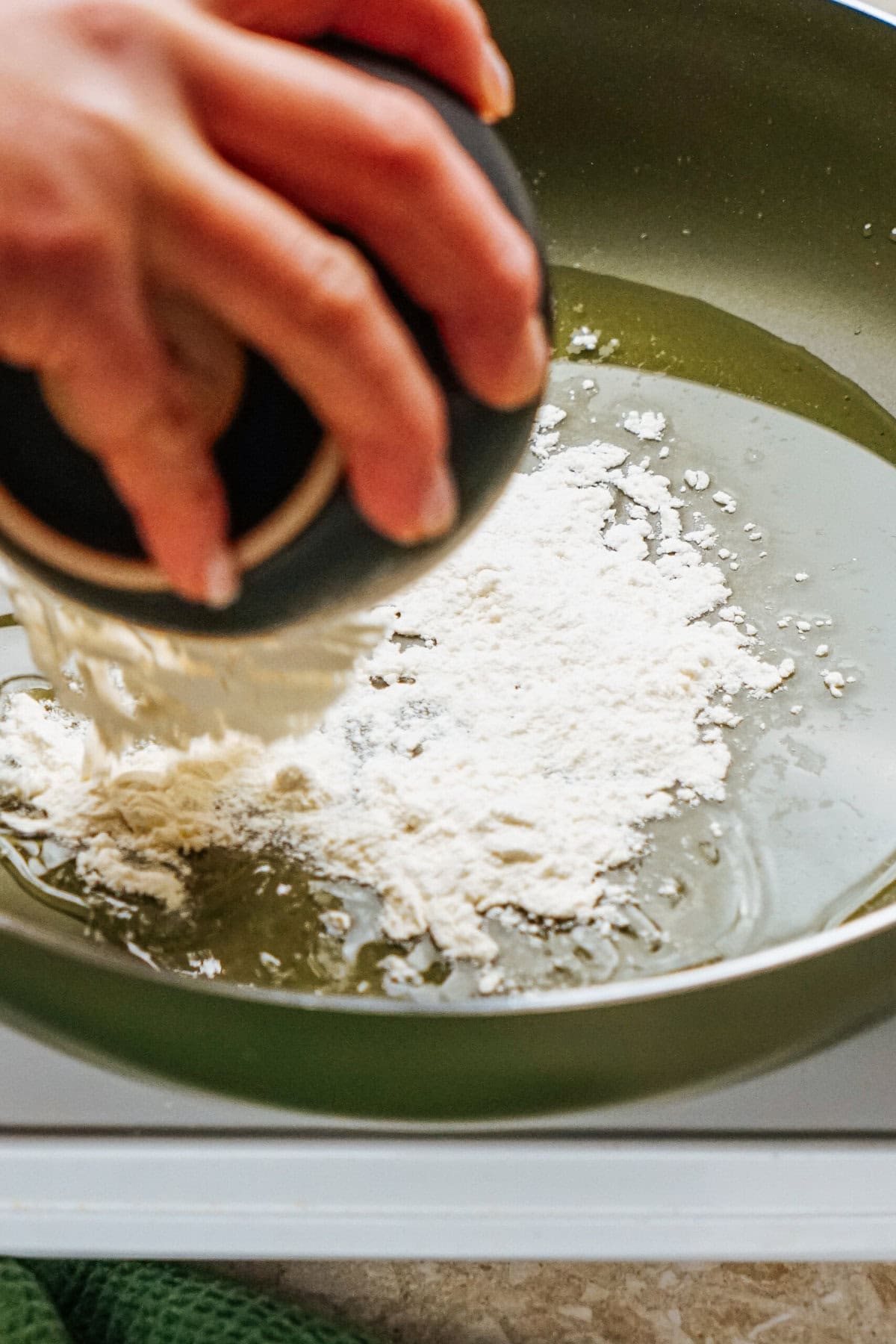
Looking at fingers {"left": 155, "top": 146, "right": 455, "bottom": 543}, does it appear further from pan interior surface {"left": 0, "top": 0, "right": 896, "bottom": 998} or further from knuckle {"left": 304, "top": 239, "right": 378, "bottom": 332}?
pan interior surface {"left": 0, "top": 0, "right": 896, "bottom": 998}

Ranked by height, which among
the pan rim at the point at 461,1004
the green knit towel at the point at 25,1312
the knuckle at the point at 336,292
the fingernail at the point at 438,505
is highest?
the knuckle at the point at 336,292

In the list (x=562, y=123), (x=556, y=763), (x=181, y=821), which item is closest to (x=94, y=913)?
(x=181, y=821)

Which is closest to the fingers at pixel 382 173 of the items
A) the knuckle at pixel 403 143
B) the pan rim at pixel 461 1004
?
the knuckle at pixel 403 143

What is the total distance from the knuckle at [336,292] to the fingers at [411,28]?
0.08 metres

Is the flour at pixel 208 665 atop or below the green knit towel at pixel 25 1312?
atop

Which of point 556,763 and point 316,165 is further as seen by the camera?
point 556,763

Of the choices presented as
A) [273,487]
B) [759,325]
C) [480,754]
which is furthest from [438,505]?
[759,325]

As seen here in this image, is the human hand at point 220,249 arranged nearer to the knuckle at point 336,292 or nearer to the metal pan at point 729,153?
the knuckle at point 336,292

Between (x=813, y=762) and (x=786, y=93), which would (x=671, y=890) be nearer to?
(x=813, y=762)

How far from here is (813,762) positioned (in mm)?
434

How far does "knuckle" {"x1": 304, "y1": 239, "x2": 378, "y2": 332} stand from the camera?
9.4 inches

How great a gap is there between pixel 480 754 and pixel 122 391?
20 centimetres

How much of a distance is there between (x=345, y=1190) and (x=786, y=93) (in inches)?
20.2

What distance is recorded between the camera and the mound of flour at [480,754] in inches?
15.3
